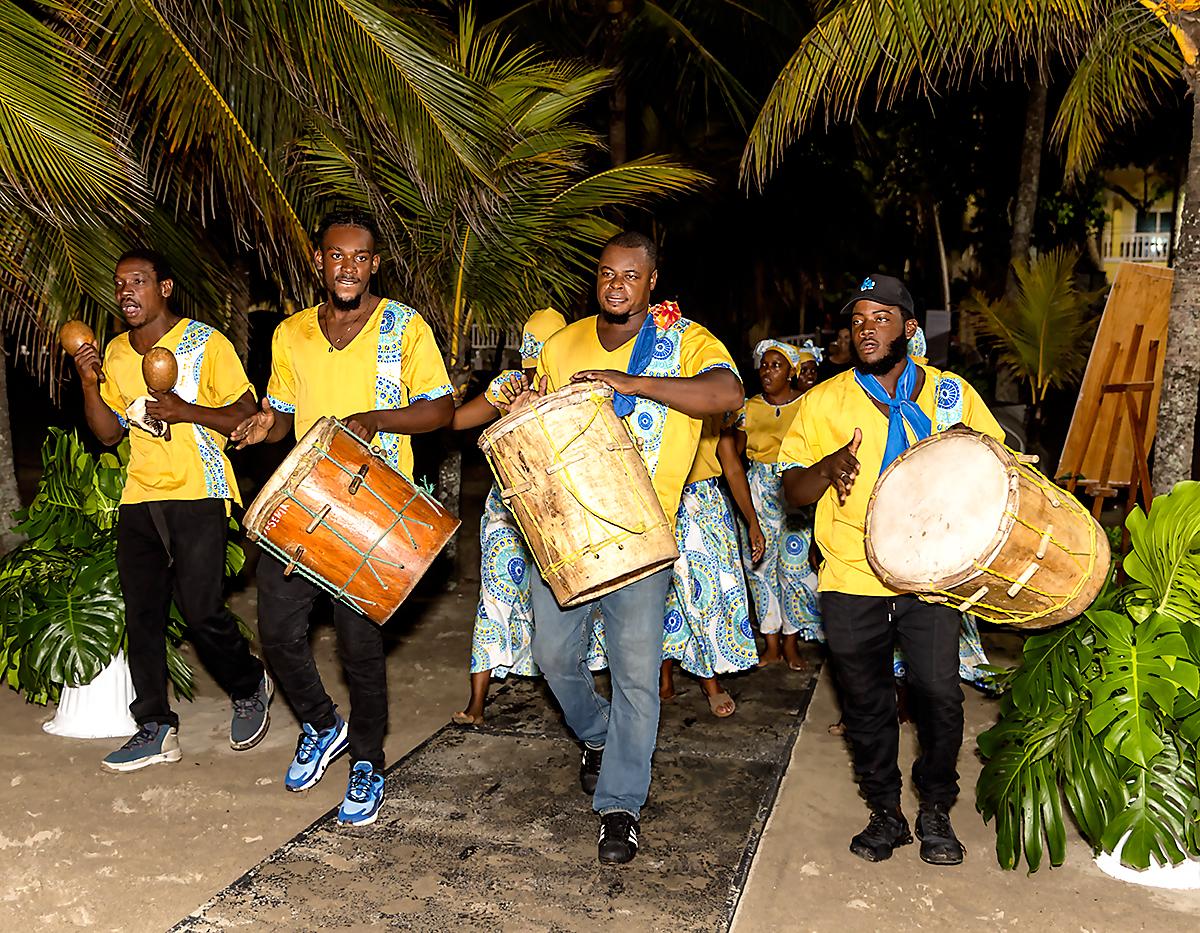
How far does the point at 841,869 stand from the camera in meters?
4.28

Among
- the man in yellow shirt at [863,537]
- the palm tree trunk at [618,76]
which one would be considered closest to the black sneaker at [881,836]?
the man in yellow shirt at [863,537]

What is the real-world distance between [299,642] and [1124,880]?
289 centimetres

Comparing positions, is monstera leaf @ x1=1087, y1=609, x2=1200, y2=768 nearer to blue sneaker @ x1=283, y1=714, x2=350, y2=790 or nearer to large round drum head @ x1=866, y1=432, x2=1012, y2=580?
large round drum head @ x1=866, y1=432, x2=1012, y2=580

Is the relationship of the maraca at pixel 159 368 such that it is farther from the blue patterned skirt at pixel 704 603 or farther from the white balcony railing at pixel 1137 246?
the white balcony railing at pixel 1137 246

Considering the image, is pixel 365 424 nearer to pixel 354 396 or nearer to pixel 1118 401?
pixel 354 396

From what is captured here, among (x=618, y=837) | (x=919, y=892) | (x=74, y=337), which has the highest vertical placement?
(x=74, y=337)

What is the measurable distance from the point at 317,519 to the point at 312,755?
3.93ft

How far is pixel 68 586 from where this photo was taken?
565 cm

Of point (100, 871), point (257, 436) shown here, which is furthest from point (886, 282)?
point (100, 871)

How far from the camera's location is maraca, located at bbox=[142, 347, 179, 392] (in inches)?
178

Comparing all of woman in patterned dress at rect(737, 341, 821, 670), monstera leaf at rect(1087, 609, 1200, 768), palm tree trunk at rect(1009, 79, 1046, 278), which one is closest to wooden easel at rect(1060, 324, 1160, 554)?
woman in patterned dress at rect(737, 341, 821, 670)

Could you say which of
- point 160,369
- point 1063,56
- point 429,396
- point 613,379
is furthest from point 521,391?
point 1063,56

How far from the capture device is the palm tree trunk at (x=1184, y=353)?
5750mm

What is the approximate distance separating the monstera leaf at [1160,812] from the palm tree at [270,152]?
386 centimetres
